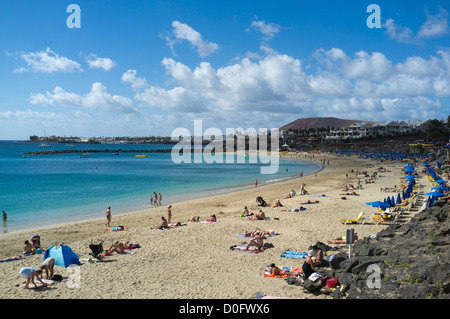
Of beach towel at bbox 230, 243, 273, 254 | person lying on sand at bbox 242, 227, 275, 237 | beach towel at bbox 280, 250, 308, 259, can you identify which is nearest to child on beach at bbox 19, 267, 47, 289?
beach towel at bbox 230, 243, 273, 254

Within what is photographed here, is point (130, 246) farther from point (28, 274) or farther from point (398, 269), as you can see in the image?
point (398, 269)

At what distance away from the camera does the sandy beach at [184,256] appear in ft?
25.7

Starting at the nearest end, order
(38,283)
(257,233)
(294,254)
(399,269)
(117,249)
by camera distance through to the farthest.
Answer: (399,269) → (38,283) → (294,254) → (117,249) → (257,233)

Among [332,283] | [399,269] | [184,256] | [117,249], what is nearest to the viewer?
[399,269]

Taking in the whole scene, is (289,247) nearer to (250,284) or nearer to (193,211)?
(250,284)

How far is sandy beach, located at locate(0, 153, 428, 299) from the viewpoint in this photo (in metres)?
7.83

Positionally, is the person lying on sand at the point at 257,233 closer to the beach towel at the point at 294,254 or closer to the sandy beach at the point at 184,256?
the sandy beach at the point at 184,256

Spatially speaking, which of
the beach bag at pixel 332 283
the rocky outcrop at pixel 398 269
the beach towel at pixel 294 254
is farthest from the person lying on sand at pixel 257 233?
the beach bag at pixel 332 283

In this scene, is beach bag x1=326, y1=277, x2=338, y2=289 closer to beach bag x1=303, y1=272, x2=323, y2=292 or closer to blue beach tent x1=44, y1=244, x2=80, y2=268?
beach bag x1=303, y1=272, x2=323, y2=292

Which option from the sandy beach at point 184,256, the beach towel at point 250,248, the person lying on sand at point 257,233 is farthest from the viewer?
the person lying on sand at point 257,233

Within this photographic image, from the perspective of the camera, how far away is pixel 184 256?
34.9 feet

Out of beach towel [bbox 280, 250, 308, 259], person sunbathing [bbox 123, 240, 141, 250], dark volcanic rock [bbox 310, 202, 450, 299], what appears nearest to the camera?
dark volcanic rock [bbox 310, 202, 450, 299]

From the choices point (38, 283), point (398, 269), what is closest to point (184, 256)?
point (38, 283)

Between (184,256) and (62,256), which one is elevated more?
(62,256)
